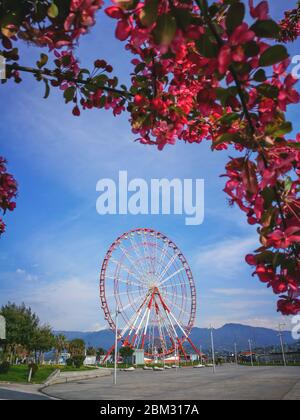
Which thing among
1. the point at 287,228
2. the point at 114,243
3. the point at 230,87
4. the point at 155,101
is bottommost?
the point at 287,228

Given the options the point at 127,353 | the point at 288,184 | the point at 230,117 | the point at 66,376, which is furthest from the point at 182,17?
the point at 127,353

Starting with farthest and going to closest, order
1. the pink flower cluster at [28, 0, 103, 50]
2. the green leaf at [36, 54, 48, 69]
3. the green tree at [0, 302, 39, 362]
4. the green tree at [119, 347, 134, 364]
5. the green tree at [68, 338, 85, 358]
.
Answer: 1. the green tree at [68, 338, 85, 358]
2. the green tree at [119, 347, 134, 364]
3. the green tree at [0, 302, 39, 362]
4. the green leaf at [36, 54, 48, 69]
5. the pink flower cluster at [28, 0, 103, 50]

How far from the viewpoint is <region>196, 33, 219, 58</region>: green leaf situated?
1.11m

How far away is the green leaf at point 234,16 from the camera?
1.06 meters

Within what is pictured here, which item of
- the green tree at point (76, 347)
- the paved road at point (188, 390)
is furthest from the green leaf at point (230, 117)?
the green tree at point (76, 347)

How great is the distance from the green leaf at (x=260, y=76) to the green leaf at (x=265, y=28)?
117 mm

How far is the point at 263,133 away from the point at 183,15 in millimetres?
469

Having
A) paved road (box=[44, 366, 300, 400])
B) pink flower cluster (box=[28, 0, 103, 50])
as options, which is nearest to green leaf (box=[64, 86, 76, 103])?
pink flower cluster (box=[28, 0, 103, 50])

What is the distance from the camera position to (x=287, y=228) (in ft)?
3.86

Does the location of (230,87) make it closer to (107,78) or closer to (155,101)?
(155,101)

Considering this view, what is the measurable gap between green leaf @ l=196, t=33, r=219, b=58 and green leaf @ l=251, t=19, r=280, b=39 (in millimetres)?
124

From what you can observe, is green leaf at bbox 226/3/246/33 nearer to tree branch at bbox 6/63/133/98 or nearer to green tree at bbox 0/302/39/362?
tree branch at bbox 6/63/133/98

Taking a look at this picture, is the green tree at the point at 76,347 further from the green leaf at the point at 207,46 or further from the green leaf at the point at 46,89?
the green leaf at the point at 207,46
